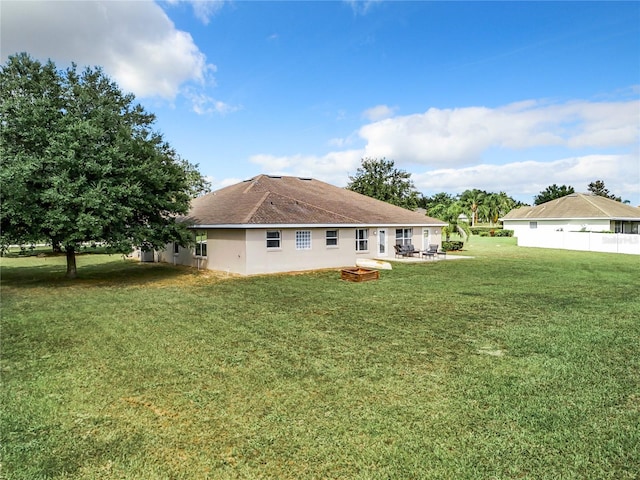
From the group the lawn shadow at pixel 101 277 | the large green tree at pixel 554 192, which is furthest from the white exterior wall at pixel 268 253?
the large green tree at pixel 554 192

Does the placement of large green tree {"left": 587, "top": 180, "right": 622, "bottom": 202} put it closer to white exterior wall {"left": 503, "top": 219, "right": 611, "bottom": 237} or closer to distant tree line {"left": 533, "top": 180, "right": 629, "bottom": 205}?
distant tree line {"left": 533, "top": 180, "right": 629, "bottom": 205}

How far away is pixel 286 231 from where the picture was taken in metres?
18.5

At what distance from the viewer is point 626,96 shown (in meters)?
23.2

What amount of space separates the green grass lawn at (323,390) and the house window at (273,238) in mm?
7287

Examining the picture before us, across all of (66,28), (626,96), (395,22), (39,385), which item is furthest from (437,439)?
(626,96)

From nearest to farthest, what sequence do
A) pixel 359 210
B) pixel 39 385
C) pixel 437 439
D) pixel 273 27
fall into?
pixel 437 439 < pixel 39 385 < pixel 273 27 < pixel 359 210

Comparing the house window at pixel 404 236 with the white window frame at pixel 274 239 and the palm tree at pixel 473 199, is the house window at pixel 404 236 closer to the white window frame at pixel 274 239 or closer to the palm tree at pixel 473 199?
the white window frame at pixel 274 239

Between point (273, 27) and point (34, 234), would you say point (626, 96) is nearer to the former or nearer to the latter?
point (273, 27)

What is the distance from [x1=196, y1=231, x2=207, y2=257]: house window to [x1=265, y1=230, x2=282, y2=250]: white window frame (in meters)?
4.29

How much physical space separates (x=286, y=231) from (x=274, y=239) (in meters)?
0.76

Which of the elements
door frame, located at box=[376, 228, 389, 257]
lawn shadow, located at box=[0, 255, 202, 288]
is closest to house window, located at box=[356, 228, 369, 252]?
door frame, located at box=[376, 228, 389, 257]

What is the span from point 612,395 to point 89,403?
274 inches

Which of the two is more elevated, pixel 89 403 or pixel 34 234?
pixel 34 234

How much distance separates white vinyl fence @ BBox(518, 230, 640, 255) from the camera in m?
27.7
